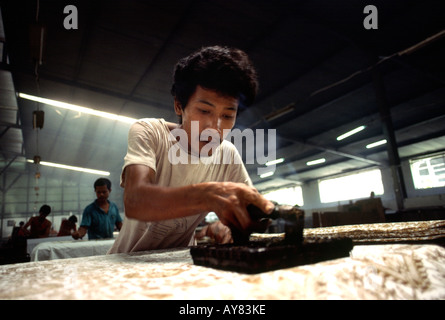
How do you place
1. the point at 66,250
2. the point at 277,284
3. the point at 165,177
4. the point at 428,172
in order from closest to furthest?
the point at 277,284
the point at 165,177
the point at 66,250
the point at 428,172

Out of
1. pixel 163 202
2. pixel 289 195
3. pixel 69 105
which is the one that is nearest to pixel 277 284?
pixel 163 202

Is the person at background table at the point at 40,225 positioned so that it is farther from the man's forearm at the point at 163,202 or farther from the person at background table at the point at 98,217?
the man's forearm at the point at 163,202

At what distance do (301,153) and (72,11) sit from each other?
10747 millimetres

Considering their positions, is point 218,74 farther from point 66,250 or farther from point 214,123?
point 66,250

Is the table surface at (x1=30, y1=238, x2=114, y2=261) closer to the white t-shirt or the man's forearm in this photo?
the white t-shirt

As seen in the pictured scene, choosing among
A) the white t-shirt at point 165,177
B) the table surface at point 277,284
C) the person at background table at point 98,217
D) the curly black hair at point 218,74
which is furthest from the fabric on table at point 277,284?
the person at background table at point 98,217

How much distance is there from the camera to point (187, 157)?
1353 millimetres

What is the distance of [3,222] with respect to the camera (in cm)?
1859

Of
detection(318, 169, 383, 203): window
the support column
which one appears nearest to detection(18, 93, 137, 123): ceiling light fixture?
the support column

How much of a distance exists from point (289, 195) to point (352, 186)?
533 centimetres

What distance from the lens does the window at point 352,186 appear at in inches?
582

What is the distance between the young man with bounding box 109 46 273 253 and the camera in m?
0.86

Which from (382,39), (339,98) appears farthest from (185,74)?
(339,98)
